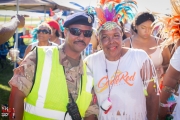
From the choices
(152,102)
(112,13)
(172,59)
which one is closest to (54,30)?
(112,13)

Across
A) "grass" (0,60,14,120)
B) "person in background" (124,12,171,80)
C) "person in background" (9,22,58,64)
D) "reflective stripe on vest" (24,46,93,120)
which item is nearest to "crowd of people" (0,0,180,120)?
"reflective stripe on vest" (24,46,93,120)

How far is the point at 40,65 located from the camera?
6.75 feet

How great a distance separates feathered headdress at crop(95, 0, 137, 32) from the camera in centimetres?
255

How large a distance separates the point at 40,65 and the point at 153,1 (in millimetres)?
4718

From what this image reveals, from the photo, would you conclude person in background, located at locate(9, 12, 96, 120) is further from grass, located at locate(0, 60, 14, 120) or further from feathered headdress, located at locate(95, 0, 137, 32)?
grass, located at locate(0, 60, 14, 120)

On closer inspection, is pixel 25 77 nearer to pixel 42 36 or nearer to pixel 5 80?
pixel 42 36

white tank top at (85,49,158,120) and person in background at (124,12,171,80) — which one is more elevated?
person in background at (124,12,171,80)

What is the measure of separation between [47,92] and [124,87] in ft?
2.52

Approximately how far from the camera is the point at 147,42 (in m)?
3.73

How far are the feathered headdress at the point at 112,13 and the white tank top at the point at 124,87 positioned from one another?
1.21 feet

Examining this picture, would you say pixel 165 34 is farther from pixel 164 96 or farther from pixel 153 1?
pixel 153 1

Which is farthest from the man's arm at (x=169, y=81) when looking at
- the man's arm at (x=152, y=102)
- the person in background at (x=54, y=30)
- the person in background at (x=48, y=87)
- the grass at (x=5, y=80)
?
the grass at (x=5, y=80)

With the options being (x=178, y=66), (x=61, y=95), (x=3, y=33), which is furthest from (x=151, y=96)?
(x=3, y=33)

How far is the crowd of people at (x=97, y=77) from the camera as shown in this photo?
6.75 feet
